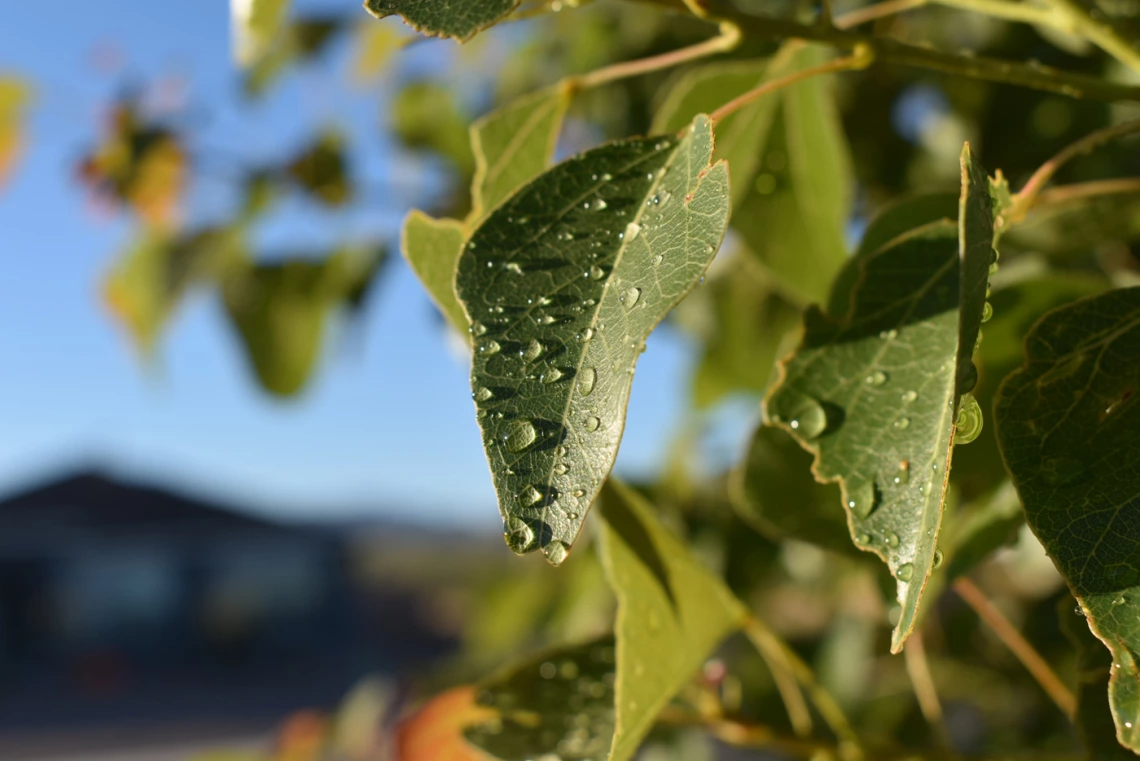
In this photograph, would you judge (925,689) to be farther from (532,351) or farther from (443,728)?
(532,351)

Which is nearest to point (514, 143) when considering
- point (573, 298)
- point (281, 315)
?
point (573, 298)

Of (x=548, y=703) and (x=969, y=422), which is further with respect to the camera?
(x=548, y=703)

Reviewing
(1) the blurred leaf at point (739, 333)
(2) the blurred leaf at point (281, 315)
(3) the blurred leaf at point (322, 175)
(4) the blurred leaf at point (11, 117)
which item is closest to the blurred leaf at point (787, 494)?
(1) the blurred leaf at point (739, 333)

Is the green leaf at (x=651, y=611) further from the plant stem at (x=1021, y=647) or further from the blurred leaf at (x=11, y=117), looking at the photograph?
the blurred leaf at (x=11, y=117)

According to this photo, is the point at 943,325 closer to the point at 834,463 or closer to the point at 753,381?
the point at 834,463

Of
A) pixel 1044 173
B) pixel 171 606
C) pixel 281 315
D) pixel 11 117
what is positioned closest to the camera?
pixel 1044 173
